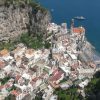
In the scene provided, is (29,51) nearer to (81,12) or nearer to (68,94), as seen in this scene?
(68,94)

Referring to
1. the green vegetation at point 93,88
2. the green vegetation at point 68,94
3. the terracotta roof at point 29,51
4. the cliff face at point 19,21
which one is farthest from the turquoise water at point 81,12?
the green vegetation at point 68,94

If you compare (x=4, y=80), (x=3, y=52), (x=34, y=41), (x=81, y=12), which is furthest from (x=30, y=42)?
(x=81, y=12)

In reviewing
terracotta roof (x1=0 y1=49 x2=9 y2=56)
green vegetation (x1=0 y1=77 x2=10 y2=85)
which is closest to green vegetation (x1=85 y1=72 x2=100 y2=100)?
green vegetation (x1=0 y1=77 x2=10 y2=85)

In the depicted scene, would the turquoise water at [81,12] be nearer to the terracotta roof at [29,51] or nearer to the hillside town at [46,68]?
the hillside town at [46,68]

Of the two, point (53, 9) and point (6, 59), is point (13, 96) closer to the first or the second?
point (6, 59)

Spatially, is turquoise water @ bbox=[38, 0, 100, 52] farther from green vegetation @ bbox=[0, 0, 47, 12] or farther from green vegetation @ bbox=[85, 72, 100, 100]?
green vegetation @ bbox=[85, 72, 100, 100]

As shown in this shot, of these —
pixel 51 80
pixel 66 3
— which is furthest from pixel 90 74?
pixel 66 3
